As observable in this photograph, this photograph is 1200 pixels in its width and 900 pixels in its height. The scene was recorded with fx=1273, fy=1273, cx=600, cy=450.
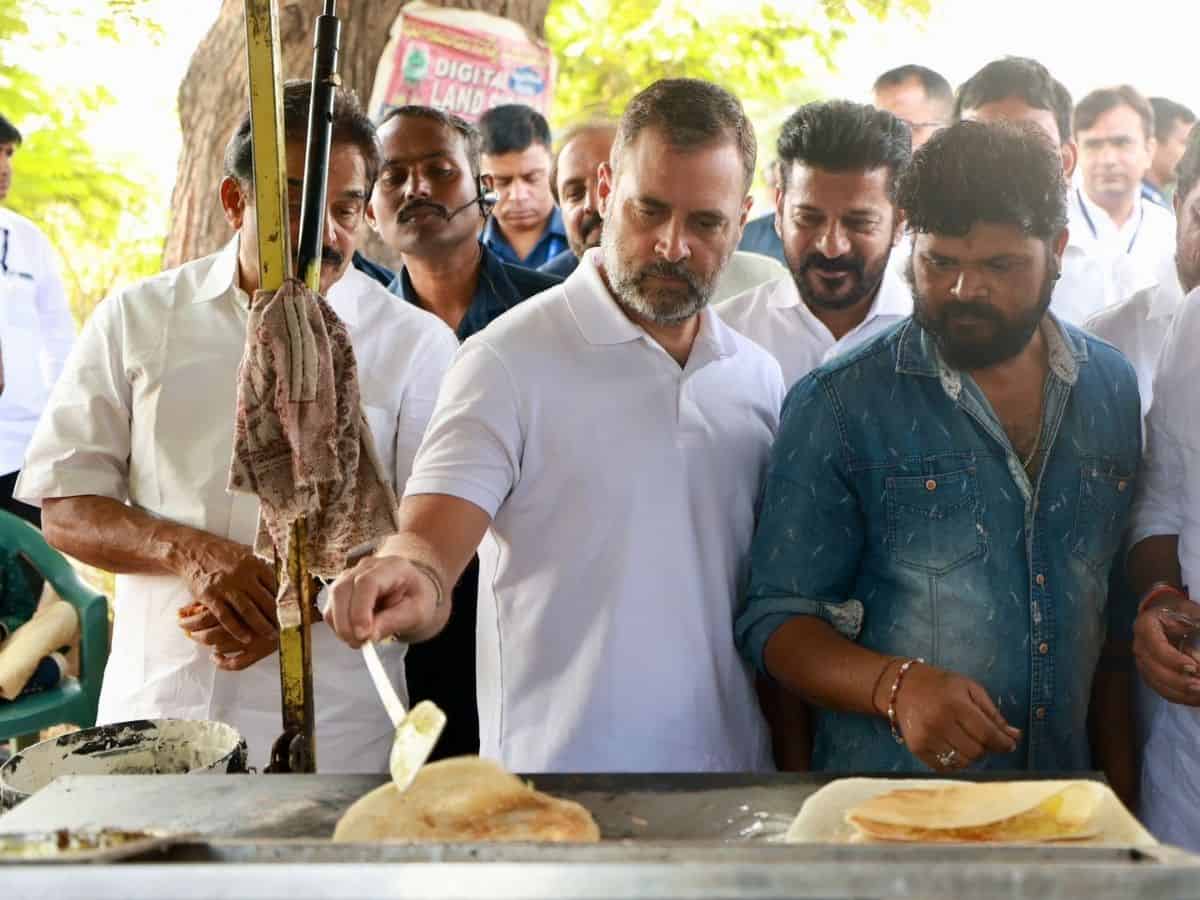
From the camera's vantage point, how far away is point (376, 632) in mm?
1580

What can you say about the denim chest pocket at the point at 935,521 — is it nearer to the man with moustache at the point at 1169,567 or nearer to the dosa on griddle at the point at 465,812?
the man with moustache at the point at 1169,567

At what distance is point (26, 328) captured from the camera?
184 inches

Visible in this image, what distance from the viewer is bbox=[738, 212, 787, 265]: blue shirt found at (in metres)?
4.56

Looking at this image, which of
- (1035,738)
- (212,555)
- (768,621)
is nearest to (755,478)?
(768,621)

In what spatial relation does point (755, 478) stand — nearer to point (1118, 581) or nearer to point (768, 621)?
point (768, 621)

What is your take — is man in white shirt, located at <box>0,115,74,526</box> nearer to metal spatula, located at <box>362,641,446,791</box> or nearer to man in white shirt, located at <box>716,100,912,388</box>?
man in white shirt, located at <box>716,100,912,388</box>

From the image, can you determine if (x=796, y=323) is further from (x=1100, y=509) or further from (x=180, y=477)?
(x=180, y=477)

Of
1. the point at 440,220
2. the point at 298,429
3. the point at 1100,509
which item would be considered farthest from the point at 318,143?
the point at 440,220

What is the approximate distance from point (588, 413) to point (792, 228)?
3.26ft

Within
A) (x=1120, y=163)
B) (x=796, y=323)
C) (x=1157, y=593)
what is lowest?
(x=1157, y=593)

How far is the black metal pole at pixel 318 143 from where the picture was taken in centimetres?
161

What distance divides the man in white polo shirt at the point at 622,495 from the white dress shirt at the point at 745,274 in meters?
1.54

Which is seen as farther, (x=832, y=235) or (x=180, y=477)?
(x=832, y=235)

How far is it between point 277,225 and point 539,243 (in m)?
2.97
